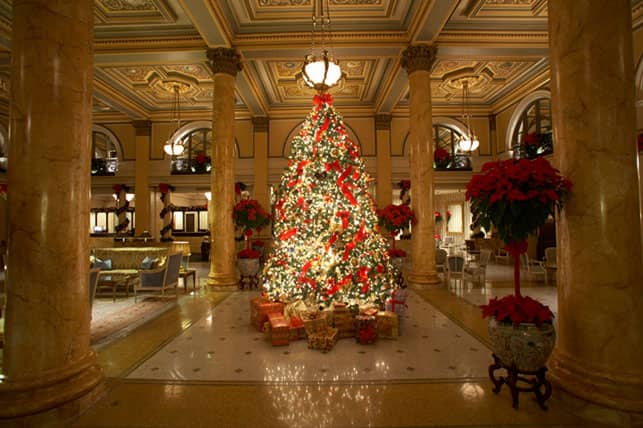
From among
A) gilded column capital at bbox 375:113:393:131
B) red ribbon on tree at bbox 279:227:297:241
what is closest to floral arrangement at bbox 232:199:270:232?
red ribbon on tree at bbox 279:227:297:241

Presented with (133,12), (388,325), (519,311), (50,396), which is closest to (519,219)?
(519,311)

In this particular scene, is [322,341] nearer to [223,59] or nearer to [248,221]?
[248,221]

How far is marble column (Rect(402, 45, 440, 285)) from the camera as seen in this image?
7.76 meters

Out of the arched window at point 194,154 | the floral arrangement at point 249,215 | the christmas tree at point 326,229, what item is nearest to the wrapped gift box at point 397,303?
the christmas tree at point 326,229

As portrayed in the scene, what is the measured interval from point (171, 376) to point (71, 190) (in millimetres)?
2039

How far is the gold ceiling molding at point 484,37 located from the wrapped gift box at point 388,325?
678 cm

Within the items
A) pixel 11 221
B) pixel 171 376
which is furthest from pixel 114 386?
pixel 11 221

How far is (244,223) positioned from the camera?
8.02 meters

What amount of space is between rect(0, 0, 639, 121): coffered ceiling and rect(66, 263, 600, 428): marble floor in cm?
599

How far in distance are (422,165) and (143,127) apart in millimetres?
11627

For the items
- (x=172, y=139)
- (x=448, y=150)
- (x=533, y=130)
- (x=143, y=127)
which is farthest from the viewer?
(x=448, y=150)

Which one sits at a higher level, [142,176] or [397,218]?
[142,176]

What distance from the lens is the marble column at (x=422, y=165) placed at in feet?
25.5

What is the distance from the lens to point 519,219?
2.64m
